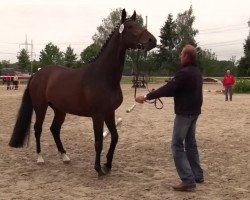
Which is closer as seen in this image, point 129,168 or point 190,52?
point 190,52

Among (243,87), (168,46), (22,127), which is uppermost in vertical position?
(168,46)

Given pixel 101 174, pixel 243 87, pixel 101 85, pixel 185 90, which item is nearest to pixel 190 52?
pixel 185 90

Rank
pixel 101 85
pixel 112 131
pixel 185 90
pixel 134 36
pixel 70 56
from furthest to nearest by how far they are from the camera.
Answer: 1. pixel 70 56
2. pixel 112 131
3. pixel 101 85
4. pixel 134 36
5. pixel 185 90

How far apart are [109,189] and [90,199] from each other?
19.6 inches

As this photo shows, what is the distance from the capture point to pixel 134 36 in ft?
17.9

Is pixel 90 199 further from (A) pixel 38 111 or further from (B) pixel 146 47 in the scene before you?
(A) pixel 38 111

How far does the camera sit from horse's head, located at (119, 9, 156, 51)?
210 inches

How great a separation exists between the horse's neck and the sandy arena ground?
4.80 feet

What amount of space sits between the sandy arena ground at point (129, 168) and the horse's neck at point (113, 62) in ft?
4.80

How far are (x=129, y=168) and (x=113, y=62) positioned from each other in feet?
5.51

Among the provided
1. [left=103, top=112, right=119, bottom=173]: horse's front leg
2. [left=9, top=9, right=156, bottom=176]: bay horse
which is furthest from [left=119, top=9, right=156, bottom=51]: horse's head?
[left=103, top=112, right=119, bottom=173]: horse's front leg

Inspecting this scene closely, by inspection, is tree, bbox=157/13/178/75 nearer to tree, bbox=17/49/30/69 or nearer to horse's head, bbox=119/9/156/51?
tree, bbox=17/49/30/69

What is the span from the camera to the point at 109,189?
16.3ft

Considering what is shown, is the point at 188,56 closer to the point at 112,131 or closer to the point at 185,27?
the point at 112,131
